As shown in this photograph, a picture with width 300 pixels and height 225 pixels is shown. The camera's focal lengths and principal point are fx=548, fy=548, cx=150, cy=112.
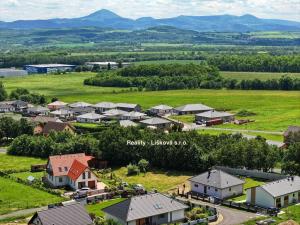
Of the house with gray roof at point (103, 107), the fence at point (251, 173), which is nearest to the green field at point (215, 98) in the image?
the house with gray roof at point (103, 107)

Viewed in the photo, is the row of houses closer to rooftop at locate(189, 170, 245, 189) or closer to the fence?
rooftop at locate(189, 170, 245, 189)

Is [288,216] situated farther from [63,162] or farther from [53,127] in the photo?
[53,127]

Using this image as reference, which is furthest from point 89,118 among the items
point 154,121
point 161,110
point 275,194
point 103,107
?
point 275,194

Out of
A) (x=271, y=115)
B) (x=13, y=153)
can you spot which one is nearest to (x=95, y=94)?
(x=271, y=115)

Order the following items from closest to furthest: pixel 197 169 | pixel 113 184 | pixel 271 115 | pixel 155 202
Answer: pixel 155 202 → pixel 113 184 → pixel 197 169 → pixel 271 115

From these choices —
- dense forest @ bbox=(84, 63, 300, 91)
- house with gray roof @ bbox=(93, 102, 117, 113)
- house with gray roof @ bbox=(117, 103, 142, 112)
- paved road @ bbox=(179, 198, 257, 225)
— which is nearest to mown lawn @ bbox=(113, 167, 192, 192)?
paved road @ bbox=(179, 198, 257, 225)

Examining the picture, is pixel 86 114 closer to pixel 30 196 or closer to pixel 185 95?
pixel 185 95

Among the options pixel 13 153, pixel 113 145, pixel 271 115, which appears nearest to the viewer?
pixel 113 145
